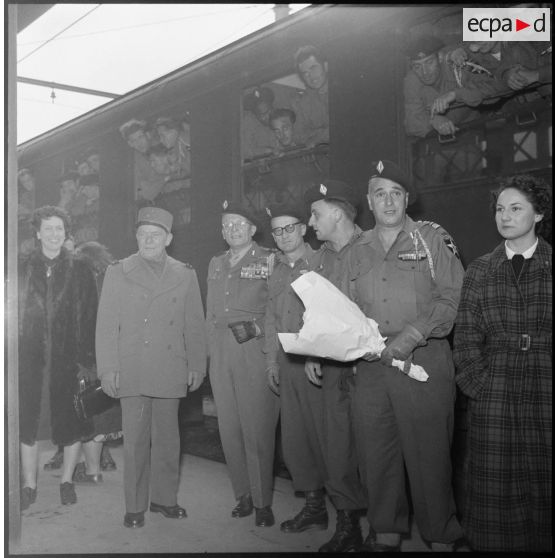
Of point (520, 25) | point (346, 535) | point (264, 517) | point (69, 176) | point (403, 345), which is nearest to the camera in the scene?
point (403, 345)

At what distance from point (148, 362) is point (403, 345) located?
141 centimetres

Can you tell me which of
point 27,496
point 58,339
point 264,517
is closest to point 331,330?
point 264,517

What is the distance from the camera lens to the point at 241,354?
3.43 metres

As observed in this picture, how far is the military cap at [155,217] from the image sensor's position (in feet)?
11.2

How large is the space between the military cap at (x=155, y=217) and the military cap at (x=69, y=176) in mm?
498

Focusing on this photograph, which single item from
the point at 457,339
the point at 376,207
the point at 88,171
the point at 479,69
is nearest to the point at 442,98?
the point at 479,69

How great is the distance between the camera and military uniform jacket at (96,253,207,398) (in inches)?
129

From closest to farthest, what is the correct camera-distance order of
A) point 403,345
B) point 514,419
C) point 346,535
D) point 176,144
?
point 514,419
point 403,345
point 346,535
point 176,144

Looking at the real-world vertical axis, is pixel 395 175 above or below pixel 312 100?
below

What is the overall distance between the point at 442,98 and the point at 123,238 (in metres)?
1.94

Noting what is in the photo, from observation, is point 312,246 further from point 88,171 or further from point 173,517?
point 173,517

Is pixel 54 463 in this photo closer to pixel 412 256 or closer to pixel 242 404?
pixel 242 404

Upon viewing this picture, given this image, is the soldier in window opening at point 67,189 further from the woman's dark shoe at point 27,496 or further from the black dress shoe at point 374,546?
the black dress shoe at point 374,546

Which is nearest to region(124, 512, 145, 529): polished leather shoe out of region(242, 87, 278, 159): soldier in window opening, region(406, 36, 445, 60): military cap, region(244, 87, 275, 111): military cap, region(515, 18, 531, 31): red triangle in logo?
region(242, 87, 278, 159): soldier in window opening
